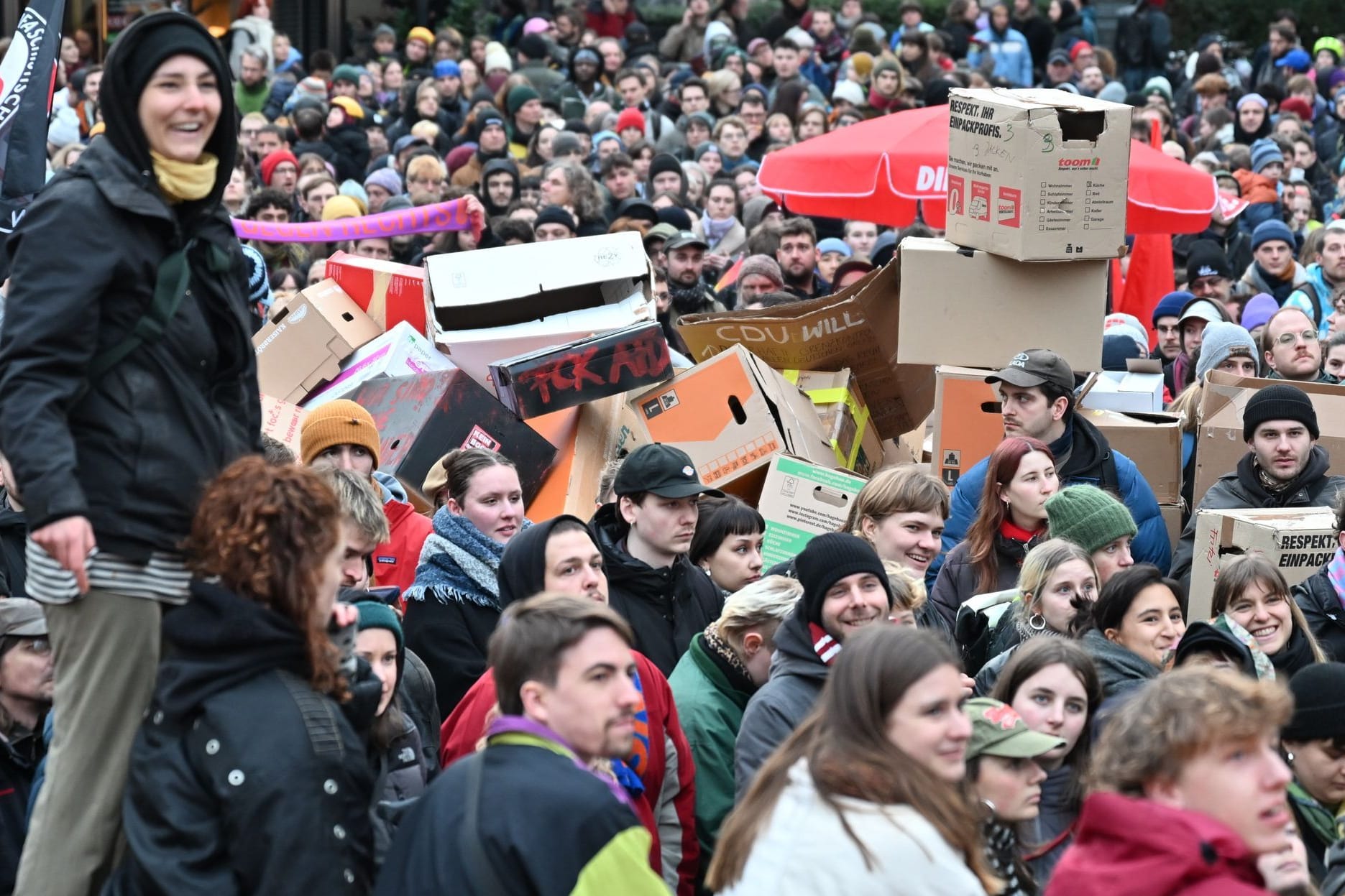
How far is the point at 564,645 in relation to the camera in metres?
3.33

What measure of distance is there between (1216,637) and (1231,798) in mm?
1915

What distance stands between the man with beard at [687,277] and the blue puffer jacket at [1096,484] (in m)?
3.62

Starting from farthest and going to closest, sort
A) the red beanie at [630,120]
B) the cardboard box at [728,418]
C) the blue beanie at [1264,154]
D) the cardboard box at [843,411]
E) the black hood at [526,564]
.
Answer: the red beanie at [630,120] → the blue beanie at [1264,154] → the cardboard box at [843,411] → the cardboard box at [728,418] → the black hood at [526,564]

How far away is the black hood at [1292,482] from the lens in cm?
694

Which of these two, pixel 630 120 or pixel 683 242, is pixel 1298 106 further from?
pixel 683 242

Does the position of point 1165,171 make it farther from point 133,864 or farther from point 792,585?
point 133,864

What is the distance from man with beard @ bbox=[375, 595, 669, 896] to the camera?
121 inches

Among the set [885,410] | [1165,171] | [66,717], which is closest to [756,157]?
[1165,171]

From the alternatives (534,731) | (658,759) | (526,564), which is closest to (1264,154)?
(526,564)

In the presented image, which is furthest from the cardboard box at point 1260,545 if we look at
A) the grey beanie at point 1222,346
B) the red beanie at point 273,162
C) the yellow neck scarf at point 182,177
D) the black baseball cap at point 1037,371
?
the red beanie at point 273,162

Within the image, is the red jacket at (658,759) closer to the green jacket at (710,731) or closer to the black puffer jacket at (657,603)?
the green jacket at (710,731)

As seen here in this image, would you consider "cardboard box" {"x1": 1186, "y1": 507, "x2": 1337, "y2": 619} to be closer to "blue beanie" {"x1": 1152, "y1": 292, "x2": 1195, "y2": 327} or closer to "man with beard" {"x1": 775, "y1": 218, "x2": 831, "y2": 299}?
"blue beanie" {"x1": 1152, "y1": 292, "x2": 1195, "y2": 327}

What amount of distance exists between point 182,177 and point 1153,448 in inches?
200

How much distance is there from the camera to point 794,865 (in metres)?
3.13
